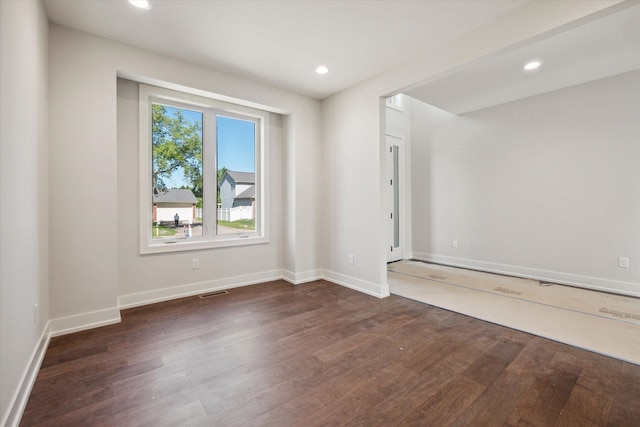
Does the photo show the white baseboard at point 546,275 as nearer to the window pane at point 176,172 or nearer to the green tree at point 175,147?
the window pane at point 176,172

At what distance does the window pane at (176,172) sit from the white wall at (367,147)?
1894 mm

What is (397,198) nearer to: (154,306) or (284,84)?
(284,84)

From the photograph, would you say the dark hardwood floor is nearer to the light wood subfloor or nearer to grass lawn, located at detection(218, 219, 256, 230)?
the light wood subfloor

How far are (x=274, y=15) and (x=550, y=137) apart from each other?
428cm

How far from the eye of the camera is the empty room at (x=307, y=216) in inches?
68.1

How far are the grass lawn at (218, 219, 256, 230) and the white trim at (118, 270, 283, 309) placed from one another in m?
0.72

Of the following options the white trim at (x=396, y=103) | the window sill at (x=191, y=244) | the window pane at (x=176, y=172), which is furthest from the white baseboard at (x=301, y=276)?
the white trim at (x=396, y=103)

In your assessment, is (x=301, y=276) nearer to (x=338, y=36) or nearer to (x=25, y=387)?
(x=25, y=387)

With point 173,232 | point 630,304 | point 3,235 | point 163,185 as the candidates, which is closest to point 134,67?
point 163,185

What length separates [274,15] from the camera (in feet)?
8.12

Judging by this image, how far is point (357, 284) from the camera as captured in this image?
3910 millimetres

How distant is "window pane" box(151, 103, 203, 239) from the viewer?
3.50 meters

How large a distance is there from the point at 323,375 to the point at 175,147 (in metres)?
3.20

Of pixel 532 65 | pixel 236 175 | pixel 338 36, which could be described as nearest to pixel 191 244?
pixel 236 175
